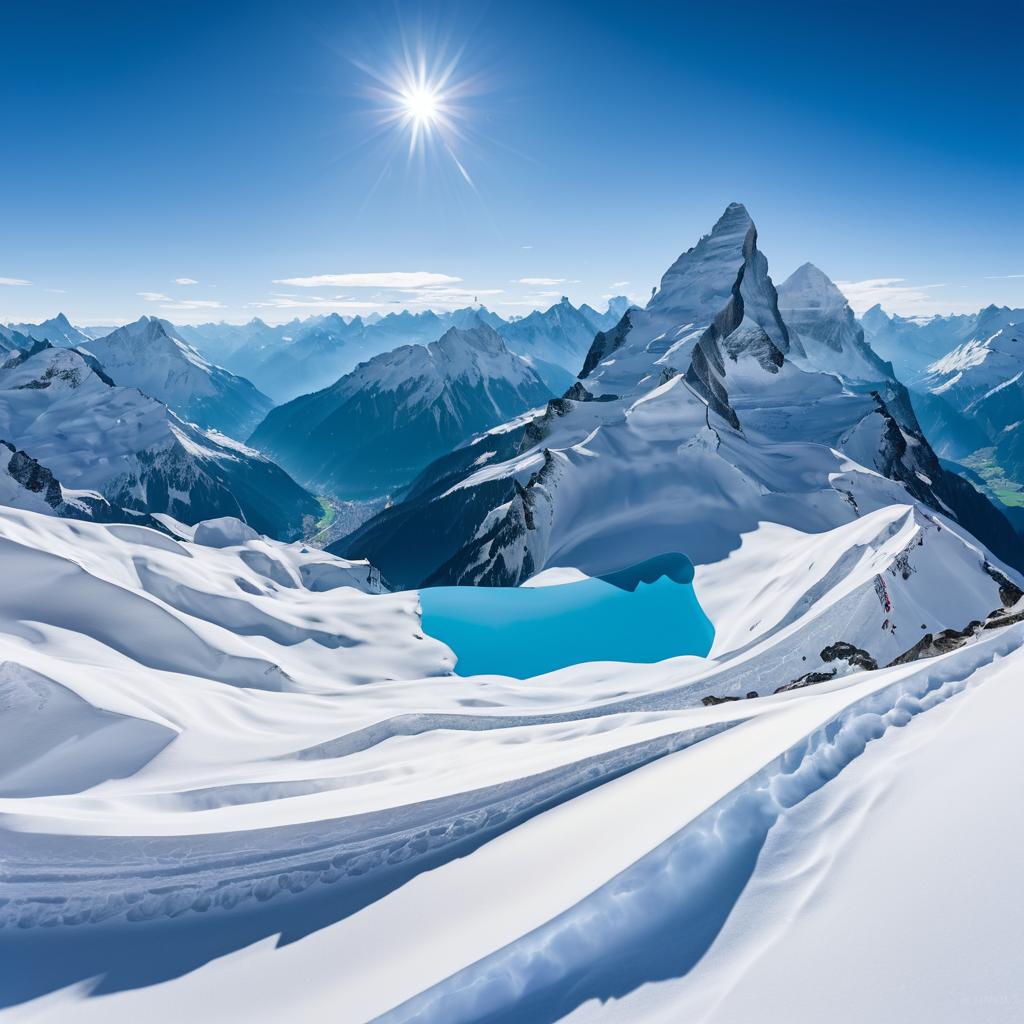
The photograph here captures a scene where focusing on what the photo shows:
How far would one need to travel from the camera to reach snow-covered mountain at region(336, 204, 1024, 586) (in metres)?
47.6

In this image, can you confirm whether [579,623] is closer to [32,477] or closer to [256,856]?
[256,856]

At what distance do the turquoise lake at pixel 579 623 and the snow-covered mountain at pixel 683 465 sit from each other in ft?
10.7

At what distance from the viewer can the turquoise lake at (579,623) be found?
110ft

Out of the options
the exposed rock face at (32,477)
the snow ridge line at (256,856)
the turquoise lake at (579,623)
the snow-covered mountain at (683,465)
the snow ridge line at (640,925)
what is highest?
the exposed rock face at (32,477)

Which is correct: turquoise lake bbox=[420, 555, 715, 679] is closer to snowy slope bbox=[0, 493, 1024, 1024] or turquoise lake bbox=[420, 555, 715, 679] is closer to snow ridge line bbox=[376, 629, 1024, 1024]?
snowy slope bbox=[0, 493, 1024, 1024]

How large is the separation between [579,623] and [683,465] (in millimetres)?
20526

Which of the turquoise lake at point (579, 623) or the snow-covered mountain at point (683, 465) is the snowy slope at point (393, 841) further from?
the snow-covered mountain at point (683, 465)

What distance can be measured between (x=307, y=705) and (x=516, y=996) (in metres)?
18.4

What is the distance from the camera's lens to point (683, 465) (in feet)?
169

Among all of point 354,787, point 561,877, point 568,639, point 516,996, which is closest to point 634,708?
point 354,787

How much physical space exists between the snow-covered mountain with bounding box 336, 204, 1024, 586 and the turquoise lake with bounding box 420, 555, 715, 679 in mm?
3258

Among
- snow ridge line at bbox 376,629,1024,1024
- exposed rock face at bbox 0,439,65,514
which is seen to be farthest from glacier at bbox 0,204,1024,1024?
exposed rock face at bbox 0,439,65,514

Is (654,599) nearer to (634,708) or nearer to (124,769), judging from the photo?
(634,708)

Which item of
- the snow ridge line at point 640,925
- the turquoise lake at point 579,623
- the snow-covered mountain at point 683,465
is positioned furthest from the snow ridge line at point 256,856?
the snow-covered mountain at point 683,465
